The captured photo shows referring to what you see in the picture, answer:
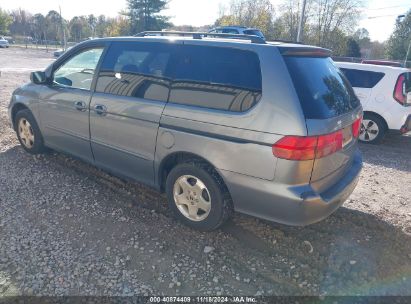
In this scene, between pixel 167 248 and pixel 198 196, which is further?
pixel 198 196

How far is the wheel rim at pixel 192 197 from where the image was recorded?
3.05 meters

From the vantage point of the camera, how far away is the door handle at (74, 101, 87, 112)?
3729 millimetres

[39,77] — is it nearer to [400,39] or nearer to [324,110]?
[324,110]

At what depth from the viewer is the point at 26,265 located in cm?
263

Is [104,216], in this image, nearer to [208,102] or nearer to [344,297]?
[208,102]

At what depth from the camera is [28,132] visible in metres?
4.79

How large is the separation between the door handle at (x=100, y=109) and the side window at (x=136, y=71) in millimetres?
177

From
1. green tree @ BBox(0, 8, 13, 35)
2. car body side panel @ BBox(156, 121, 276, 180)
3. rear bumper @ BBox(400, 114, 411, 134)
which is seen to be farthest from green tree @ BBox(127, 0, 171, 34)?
car body side panel @ BBox(156, 121, 276, 180)

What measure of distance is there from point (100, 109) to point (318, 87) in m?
2.33

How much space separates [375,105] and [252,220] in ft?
15.2

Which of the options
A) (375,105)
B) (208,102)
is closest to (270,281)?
(208,102)

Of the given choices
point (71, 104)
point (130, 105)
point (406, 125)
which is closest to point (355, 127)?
point (130, 105)

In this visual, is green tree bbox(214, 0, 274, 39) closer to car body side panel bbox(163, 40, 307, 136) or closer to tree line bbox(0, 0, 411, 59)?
tree line bbox(0, 0, 411, 59)

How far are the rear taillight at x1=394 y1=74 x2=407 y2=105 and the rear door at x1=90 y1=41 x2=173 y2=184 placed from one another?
17.1ft
